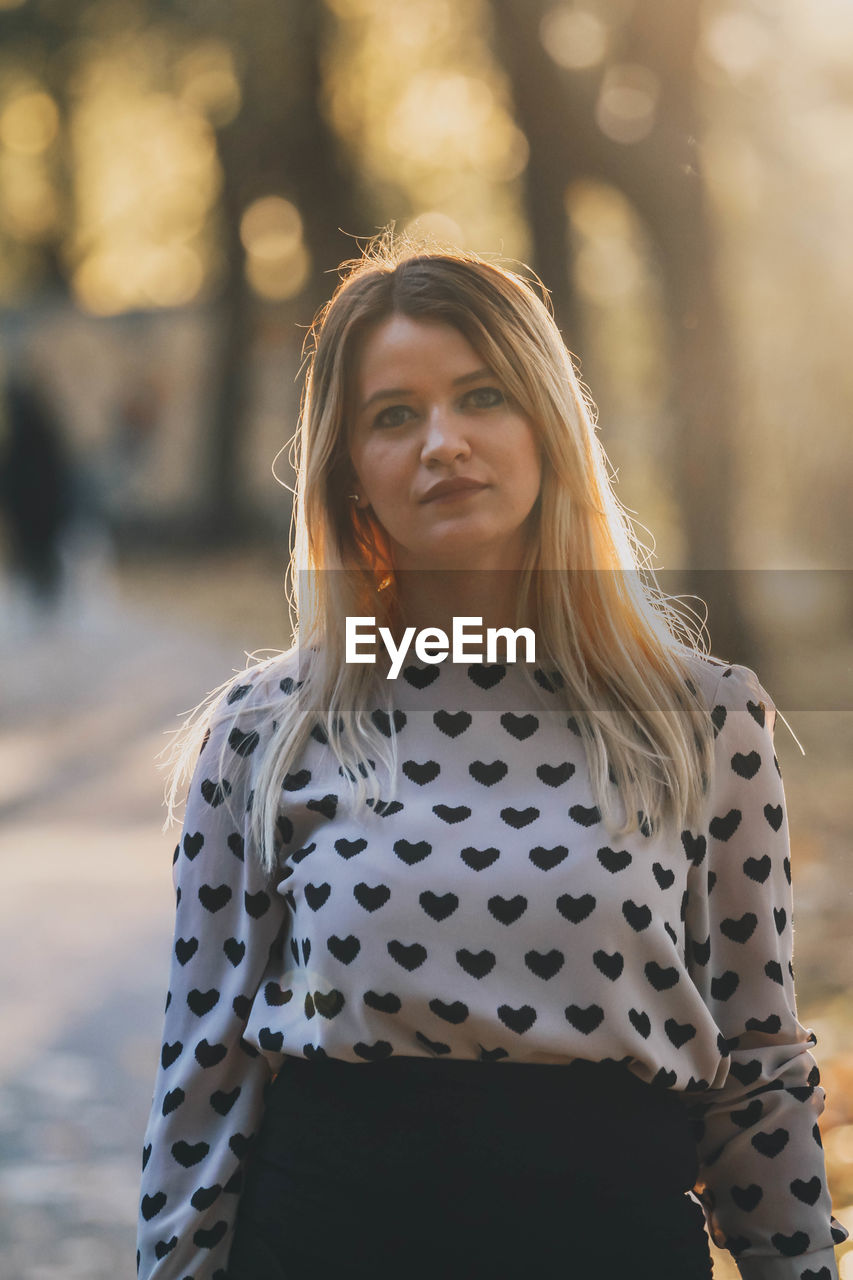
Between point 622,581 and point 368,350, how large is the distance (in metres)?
0.51

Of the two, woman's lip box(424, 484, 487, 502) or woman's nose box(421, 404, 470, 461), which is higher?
woman's nose box(421, 404, 470, 461)

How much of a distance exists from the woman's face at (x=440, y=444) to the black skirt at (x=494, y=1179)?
2.37 ft

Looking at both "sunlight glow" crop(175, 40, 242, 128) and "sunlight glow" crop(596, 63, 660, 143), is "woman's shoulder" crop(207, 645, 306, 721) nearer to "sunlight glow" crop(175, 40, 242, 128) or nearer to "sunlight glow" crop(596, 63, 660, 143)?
"sunlight glow" crop(596, 63, 660, 143)

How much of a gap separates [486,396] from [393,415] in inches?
5.4

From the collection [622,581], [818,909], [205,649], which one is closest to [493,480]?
[622,581]

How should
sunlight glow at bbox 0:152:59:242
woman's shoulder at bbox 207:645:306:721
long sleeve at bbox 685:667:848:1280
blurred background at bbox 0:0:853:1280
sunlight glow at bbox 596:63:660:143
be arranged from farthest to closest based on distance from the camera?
sunlight glow at bbox 0:152:59:242
sunlight glow at bbox 596:63:660:143
blurred background at bbox 0:0:853:1280
woman's shoulder at bbox 207:645:306:721
long sleeve at bbox 685:667:848:1280

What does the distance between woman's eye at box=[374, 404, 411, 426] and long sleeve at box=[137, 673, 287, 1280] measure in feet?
1.80

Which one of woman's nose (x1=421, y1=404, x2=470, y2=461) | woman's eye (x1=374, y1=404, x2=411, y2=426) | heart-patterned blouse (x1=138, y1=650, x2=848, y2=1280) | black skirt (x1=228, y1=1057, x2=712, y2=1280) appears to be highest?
woman's eye (x1=374, y1=404, x2=411, y2=426)

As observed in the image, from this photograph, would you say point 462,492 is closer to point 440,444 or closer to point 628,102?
point 440,444

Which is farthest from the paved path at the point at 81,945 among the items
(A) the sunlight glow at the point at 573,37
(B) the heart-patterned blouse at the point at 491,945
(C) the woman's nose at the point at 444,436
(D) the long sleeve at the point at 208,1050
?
(A) the sunlight glow at the point at 573,37

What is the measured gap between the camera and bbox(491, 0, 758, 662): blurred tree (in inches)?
223

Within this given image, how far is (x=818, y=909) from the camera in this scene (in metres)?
5.13

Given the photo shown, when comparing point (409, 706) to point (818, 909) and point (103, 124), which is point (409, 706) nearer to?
point (818, 909)

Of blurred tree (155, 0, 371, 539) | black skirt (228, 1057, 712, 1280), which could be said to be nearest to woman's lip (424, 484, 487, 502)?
black skirt (228, 1057, 712, 1280)
